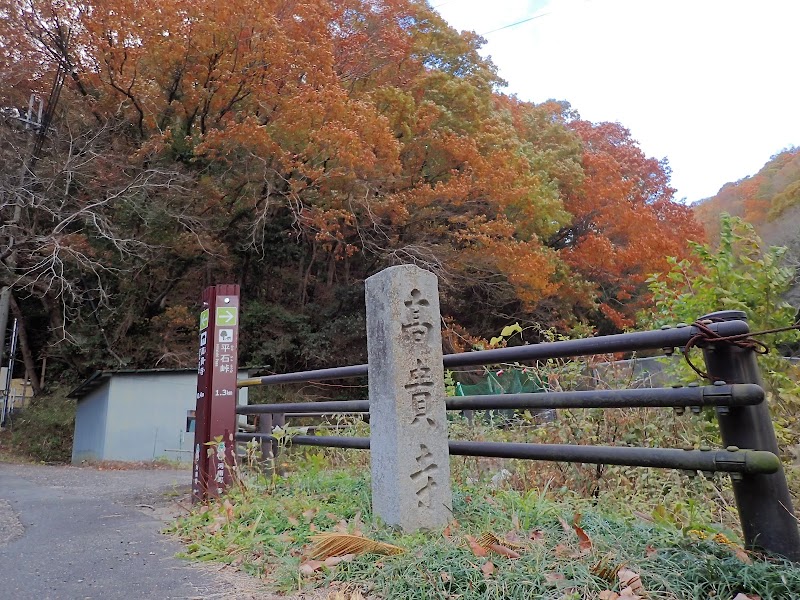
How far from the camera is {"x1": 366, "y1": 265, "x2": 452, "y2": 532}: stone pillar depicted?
302 centimetres

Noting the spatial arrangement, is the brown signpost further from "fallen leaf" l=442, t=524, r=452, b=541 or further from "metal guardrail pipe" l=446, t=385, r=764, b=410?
"metal guardrail pipe" l=446, t=385, r=764, b=410

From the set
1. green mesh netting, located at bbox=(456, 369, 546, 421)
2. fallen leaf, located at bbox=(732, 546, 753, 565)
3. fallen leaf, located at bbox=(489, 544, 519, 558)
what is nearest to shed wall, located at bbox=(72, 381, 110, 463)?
green mesh netting, located at bbox=(456, 369, 546, 421)

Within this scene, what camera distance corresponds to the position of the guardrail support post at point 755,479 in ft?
6.84

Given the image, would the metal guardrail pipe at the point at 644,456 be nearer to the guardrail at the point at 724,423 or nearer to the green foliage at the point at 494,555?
the guardrail at the point at 724,423

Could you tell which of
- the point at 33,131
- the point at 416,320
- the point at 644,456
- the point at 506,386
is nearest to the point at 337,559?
the point at 416,320

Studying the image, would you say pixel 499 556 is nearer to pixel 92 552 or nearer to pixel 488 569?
pixel 488 569

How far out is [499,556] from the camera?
241 cm

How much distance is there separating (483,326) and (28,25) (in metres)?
14.3

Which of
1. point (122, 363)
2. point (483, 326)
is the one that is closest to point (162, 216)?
point (122, 363)

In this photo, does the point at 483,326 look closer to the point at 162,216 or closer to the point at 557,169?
the point at 557,169

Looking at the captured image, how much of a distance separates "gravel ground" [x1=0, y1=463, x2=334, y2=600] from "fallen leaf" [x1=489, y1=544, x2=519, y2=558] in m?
0.70

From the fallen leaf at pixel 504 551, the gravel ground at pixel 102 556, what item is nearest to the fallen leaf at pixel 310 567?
the gravel ground at pixel 102 556

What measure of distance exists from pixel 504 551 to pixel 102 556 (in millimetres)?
2402

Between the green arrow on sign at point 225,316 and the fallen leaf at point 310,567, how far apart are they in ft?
10.6
